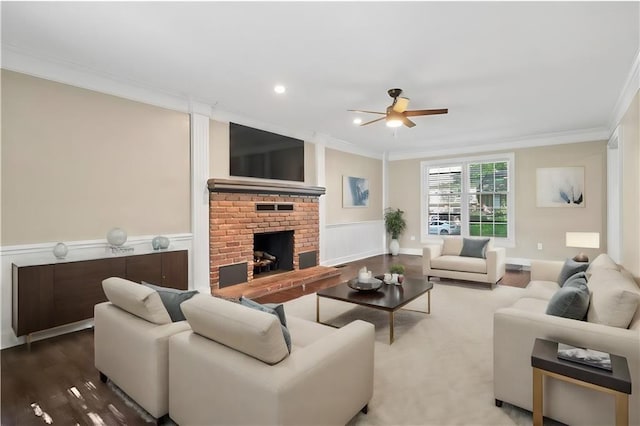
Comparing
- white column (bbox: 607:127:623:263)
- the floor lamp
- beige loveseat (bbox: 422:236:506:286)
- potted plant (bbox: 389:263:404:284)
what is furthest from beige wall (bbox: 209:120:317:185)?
white column (bbox: 607:127:623:263)

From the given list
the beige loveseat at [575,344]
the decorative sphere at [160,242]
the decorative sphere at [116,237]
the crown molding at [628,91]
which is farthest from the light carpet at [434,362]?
the crown molding at [628,91]

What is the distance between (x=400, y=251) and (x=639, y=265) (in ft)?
18.8

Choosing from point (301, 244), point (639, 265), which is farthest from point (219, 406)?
point (301, 244)

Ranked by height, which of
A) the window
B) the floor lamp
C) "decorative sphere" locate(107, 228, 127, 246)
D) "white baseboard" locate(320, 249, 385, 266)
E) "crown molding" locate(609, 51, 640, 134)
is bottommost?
"white baseboard" locate(320, 249, 385, 266)

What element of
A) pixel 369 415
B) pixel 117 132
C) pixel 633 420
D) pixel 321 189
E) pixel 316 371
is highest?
pixel 117 132

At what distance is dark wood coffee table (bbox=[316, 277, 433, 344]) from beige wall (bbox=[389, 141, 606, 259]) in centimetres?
431

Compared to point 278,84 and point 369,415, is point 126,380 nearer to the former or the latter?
point 369,415

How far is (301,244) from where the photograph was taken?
6.21 meters

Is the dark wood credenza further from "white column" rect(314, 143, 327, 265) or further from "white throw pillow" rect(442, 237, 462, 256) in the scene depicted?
"white throw pillow" rect(442, 237, 462, 256)

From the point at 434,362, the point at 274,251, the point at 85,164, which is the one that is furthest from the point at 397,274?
the point at 85,164

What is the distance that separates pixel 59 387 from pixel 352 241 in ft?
19.7

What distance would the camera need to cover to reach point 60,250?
3.18 meters

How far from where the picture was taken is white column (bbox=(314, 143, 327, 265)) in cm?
664

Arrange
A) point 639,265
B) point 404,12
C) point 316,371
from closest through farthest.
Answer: point 316,371 → point 404,12 → point 639,265
